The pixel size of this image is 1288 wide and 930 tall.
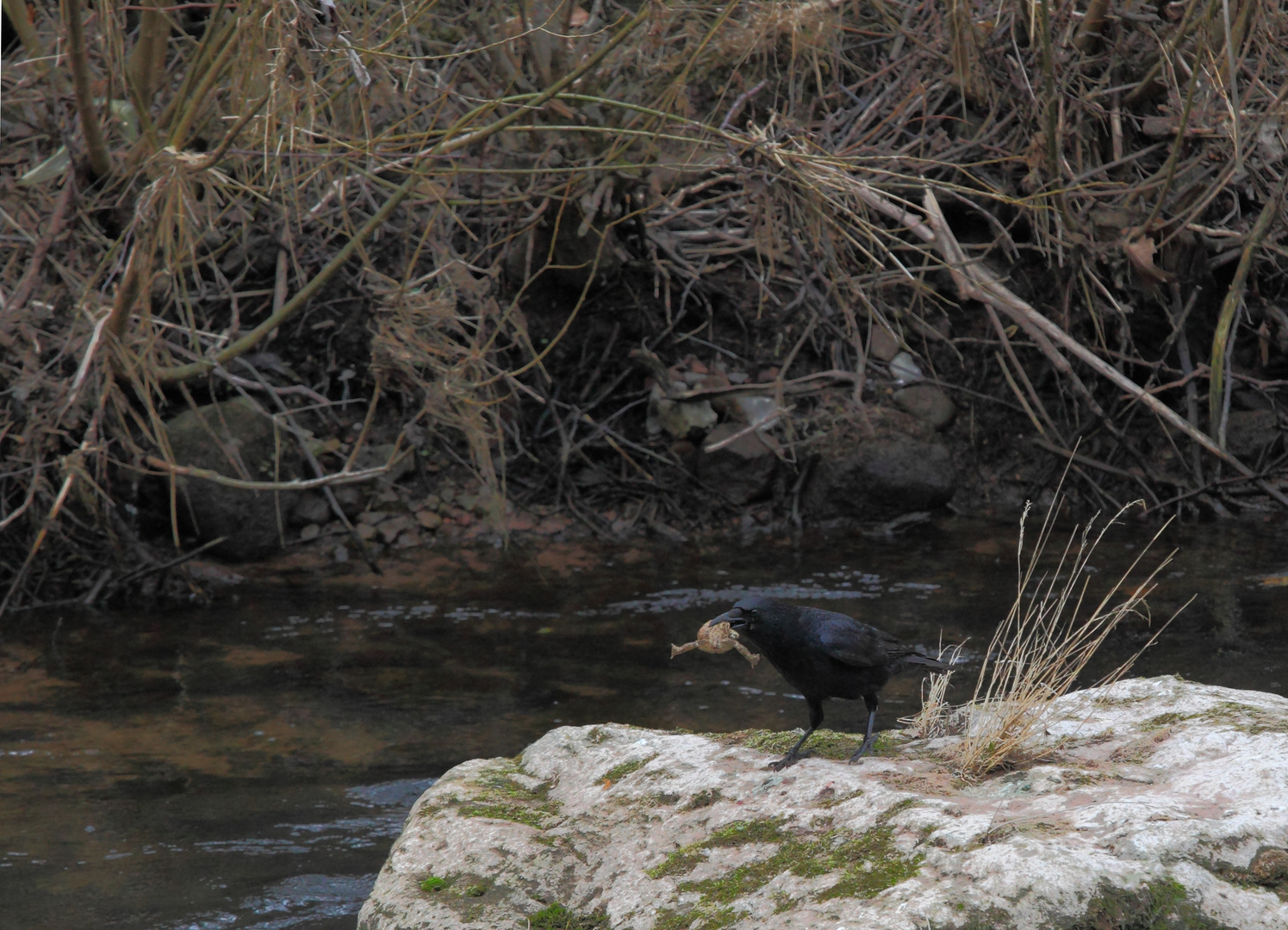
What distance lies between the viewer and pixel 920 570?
777cm

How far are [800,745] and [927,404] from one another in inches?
258

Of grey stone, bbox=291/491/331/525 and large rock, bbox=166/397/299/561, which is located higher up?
large rock, bbox=166/397/299/561

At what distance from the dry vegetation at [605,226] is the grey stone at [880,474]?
0.41 metres

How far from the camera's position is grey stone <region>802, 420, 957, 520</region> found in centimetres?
887

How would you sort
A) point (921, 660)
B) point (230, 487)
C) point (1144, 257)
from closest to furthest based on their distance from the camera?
point (921, 660), point (1144, 257), point (230, 487)

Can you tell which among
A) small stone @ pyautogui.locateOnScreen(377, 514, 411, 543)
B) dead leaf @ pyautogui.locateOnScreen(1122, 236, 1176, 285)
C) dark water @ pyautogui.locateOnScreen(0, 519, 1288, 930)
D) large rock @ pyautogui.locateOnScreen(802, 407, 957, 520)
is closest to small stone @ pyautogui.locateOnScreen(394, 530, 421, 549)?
small stone @ pyautogui.locateOnScreen(377, 514, 411, 543)

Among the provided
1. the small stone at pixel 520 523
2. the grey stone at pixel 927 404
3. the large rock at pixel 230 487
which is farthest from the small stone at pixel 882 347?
the large rock at pixel 230 487

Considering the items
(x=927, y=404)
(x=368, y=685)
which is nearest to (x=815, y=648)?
(x=368, y=685)

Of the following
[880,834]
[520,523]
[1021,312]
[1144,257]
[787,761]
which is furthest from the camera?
[520,523]

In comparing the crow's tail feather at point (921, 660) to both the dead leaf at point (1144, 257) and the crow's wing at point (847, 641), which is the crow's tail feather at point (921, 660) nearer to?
the crow's wing at point (847, 641)

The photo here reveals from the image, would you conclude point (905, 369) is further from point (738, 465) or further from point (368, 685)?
point (368, 685)

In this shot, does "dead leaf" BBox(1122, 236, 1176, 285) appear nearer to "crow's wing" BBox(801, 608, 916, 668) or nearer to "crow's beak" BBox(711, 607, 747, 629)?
"crow's wing" BBox(801, 608, 916, 668)

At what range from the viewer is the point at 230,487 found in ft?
26.5

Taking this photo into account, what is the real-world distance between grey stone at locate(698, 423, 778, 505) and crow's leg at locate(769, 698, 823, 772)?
18.3 ft
